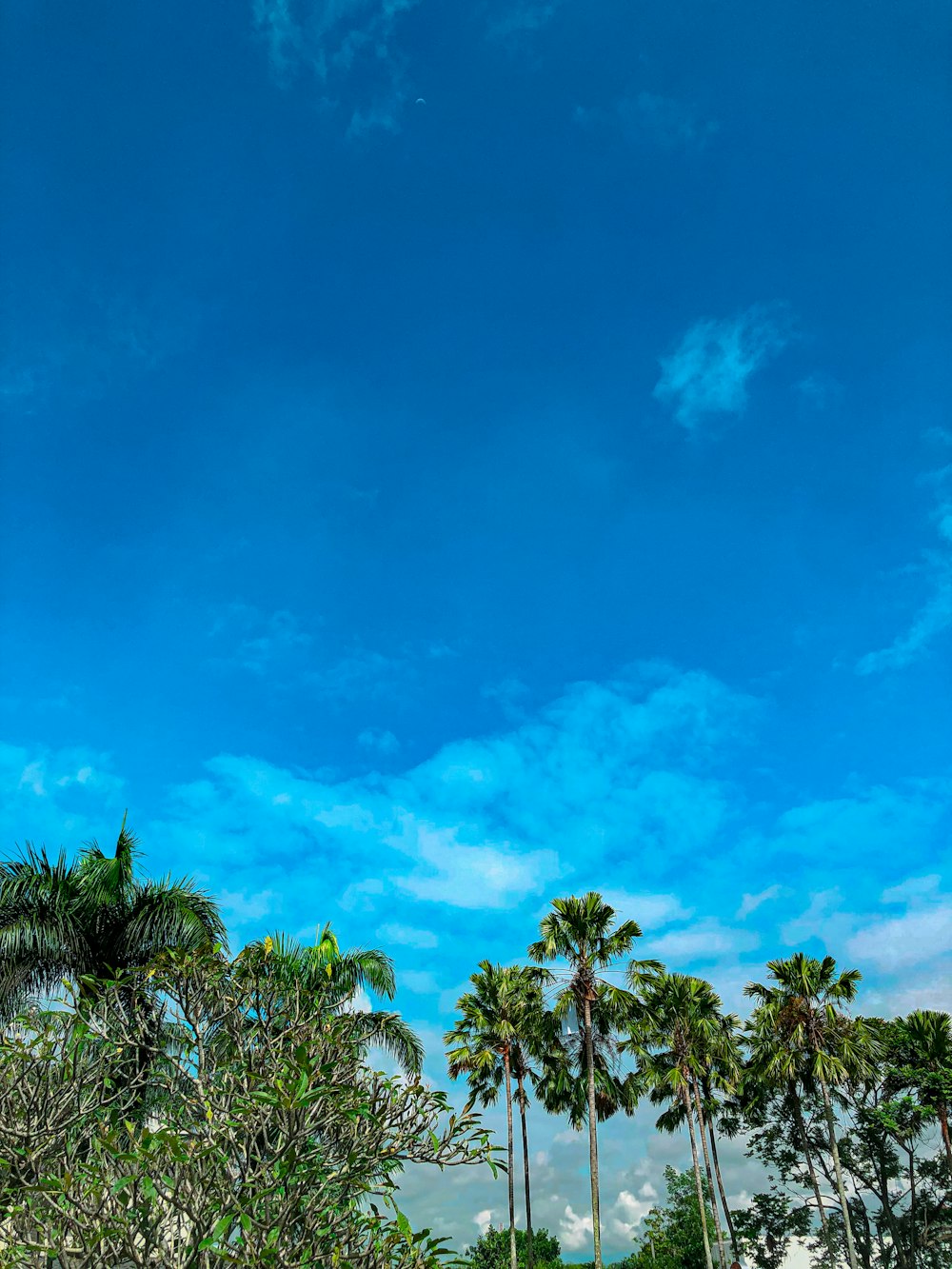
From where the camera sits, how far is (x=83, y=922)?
18.0m

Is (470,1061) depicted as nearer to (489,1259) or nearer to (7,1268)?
(7,1268)

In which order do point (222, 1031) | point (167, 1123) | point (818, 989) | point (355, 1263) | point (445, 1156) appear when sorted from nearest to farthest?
point (355, 1263) < point (167, 1123) < point (445, 1156) < point (222, 1031) < point (818, 989)

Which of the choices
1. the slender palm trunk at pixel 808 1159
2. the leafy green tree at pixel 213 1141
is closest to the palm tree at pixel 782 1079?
Result: the slender palm trunk at pixel 808 1159

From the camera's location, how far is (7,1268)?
7.89 m

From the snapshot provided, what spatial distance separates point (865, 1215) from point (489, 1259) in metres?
28.9

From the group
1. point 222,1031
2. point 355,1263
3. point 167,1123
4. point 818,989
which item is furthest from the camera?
point 818,989

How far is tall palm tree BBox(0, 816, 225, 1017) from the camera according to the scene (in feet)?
56.9

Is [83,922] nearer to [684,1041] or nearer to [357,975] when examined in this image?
[357,975]

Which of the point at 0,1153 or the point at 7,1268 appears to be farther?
the point at 0,1153

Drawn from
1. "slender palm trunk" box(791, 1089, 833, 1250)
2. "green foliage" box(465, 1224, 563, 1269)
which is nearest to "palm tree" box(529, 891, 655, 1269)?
"slender palm trunk" box(791, 1089, 833, 1250)

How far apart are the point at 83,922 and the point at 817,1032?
94.2ft

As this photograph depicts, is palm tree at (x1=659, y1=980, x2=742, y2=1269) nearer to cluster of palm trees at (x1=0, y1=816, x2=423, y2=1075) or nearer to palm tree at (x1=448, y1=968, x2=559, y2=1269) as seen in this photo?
palm tree at (x1=448, y1=968, x2=559, y2=1269)

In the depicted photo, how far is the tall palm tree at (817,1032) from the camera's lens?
33812mm

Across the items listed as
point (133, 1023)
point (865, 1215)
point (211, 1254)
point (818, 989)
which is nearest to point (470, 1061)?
point (818, 989)
